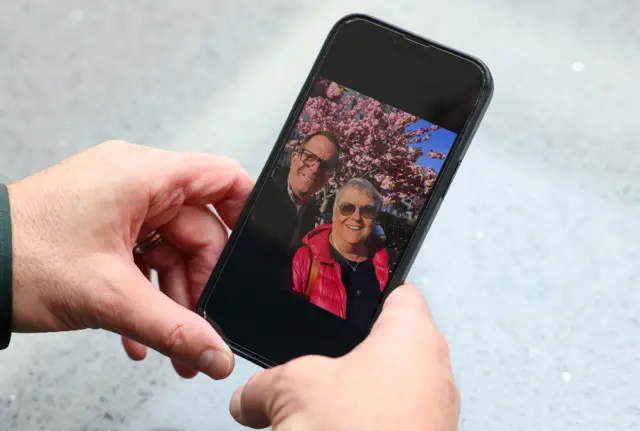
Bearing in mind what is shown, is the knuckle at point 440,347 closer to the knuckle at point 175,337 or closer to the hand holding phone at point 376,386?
the hand holding phone at point 376,386

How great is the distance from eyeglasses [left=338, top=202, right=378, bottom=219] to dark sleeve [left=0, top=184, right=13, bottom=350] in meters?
0.20

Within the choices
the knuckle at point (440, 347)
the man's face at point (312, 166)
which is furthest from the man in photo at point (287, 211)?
the knuckle at point (440, 347)

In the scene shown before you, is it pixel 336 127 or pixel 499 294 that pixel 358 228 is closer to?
pixel 336 127

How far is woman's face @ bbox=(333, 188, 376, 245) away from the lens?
43 centimetres

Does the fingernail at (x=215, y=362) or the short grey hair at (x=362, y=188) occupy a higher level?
the short grey hair at (x=362, y=188)

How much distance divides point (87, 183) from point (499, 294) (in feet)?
1.13

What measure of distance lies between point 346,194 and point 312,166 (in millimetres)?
31

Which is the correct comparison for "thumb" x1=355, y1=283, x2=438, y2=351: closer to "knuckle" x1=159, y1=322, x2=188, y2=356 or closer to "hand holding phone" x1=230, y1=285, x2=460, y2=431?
"hand holding phone" x1=230, y1=285, x2=460, y2=431

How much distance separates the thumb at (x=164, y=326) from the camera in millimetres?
374

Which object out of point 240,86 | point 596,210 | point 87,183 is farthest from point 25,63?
point 596,210

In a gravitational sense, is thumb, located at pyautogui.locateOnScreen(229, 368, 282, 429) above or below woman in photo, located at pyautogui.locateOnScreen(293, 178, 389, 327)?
below

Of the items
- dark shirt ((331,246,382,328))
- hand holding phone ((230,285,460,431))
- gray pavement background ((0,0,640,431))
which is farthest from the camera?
gray pavement background ((0,0,640,431))

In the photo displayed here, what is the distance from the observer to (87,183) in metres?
0.40

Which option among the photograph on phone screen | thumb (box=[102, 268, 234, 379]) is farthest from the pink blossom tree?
thumb (box=[102, 268, 234, 379])
